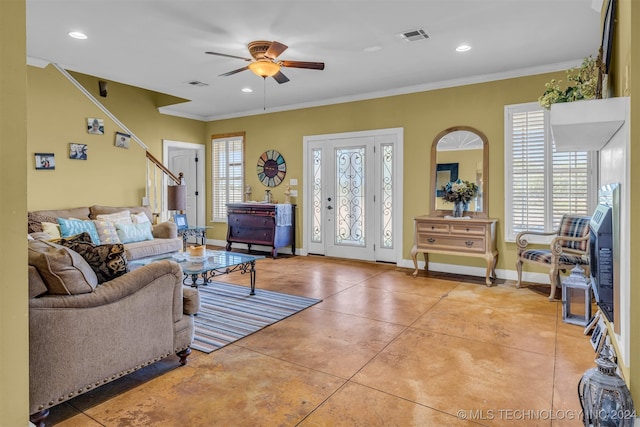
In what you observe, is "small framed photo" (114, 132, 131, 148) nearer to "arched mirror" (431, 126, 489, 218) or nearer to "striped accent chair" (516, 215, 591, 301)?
"arched mirror" (431, 126, 489, 218)

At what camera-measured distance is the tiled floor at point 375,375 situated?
2.03 m

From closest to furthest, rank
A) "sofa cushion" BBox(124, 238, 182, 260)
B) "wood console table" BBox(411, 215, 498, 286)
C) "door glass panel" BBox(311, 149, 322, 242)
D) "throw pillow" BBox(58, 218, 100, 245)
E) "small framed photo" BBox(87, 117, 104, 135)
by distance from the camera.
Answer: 1. "throw pillow" BBox(58, 218, 100, 245)
2. "wood console table" BBox(411, 215, 498, 286)
3. "sofa cushion" BBox(124, 238, 182, 260)
4. "small framed photo" BBox(87, 117, 104, 135)
5. "door glass panel" BBox(311, 149, 322, 242)

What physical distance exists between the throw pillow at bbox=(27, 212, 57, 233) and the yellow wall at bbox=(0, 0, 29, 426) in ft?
11.9

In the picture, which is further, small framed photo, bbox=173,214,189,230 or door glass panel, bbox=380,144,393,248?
small framed photo, bbox=173,214,189,230

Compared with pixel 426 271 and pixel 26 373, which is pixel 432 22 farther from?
pixel 26 373

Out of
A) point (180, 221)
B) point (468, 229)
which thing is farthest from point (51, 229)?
point (468, 229)

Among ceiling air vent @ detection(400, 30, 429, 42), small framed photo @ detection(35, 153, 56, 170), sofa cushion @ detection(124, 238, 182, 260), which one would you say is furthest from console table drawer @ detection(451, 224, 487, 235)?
small framed photo @ detection(35, 153, 56, 170)

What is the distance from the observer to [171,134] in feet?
24.4

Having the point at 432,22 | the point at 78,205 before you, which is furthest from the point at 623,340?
the point at 78,205

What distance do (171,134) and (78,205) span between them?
100 inches

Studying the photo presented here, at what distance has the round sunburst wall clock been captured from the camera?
283 inches

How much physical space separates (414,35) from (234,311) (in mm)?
3248

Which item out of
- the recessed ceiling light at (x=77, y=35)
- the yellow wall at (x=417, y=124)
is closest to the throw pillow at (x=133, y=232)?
the recessed ceiling light at (x=77, y=35)

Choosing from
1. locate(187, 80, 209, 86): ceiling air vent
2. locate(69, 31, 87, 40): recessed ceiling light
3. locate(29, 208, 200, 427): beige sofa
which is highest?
locate(187, 80, 209, 86): ceiling air vent
